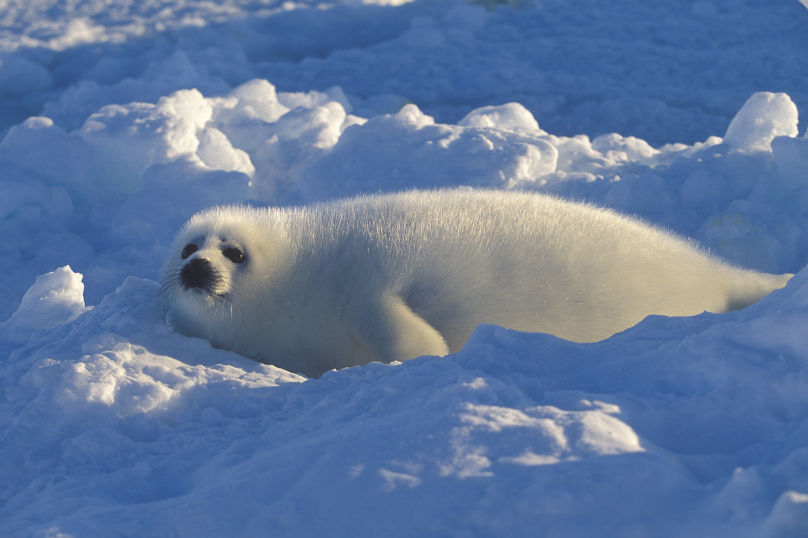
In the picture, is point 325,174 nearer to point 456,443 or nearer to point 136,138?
point 136,138

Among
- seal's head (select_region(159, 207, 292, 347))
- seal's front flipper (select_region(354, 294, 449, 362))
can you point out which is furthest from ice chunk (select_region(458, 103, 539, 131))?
seal's front flipper (select_region(354, 294, 449, 362))

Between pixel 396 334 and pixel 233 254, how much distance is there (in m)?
0.74

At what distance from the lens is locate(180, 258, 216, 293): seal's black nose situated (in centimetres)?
236

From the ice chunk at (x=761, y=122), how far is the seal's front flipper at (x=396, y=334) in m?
2.55

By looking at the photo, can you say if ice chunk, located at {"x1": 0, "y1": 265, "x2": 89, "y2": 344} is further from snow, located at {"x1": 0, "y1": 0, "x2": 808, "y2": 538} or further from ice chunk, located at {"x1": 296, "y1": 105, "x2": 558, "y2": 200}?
ice chunk, located at {"x1": 296, "y1": 105, "x2": 558, "y2": 200}

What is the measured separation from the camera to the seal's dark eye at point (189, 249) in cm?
253

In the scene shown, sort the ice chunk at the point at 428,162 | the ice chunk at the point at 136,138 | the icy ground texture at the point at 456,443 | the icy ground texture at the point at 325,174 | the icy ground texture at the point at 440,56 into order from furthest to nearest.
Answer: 1. the icy ground texture at the point at 440,56
2. the ice chunk at the point at 136,138
3. the ice chunk at the point at 428,162
4. the icy ground texture at the point at 325,174
5. the icy ground texture at the point at 456,443

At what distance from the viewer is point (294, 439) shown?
1.39 metres

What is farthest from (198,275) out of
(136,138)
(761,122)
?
(761,122)

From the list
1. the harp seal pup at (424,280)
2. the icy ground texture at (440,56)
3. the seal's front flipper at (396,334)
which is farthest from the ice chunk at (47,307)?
the icy ground texture at (440,56)

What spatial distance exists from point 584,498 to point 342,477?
41cm

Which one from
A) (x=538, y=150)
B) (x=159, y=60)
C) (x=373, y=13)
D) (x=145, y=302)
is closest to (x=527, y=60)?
(x=373, y=13)

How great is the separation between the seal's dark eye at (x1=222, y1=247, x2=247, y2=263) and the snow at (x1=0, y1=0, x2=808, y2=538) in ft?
1.14

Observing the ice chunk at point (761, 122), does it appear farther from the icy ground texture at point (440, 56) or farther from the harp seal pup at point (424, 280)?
the harp seal pup at point (424, 280)
